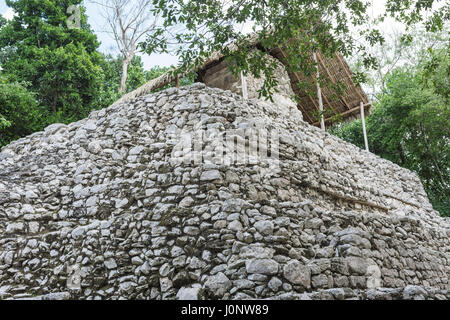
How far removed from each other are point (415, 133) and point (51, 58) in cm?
1497

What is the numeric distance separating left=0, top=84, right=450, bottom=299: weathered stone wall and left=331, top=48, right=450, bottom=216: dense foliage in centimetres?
806

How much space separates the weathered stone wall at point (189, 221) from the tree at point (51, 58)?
16.4ft

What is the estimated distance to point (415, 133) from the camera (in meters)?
15.7

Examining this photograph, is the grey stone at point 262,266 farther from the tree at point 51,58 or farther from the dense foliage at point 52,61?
the tree at point 51,58

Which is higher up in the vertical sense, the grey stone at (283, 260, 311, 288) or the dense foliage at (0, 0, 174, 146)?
the dense foliage at (0, 0, 174, 146)

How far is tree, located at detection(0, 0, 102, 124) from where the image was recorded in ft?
39.2

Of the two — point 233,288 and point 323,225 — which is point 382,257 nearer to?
point 323,225

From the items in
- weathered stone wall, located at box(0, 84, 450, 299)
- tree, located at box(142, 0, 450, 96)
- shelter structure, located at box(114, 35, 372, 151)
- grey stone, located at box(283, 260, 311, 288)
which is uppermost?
shelter structure, located at box(114, 35, 372, 151)

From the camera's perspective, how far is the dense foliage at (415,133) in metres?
14.1

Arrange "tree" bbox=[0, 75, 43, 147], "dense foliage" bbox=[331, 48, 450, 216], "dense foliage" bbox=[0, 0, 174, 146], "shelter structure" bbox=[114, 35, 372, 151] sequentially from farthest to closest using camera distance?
"dense foliage" bbox=[331, 48, 450, 216], "dense foliage" bbox=[0, 0, 174, 146], "tree" bbox=[0, 75, 43, 147], "shelter structure" bbox=[114, 35, 372, 151]

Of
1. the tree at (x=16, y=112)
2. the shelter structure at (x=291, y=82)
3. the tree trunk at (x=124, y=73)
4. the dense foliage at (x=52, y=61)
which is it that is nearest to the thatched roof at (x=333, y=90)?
the shelter structure at (x=291, y=82)

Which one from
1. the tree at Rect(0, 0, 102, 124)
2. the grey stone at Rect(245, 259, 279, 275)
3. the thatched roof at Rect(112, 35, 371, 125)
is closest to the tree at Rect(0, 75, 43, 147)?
the tree at Rect(0, 0, 102, 124)

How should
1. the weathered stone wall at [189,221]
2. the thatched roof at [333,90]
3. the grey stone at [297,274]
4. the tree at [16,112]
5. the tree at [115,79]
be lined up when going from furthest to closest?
1. the tree at [115,79]
2. the thatched roof at [333,90]
3. the tree at [16,112]
4. the weathered stone wall at [189,221]
5. the grey stone at [297,274]

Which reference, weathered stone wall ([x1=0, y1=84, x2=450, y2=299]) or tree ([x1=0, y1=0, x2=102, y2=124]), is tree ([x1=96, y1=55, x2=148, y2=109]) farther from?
weathered stone wall ([x1=0, y1=84, x2=450, y2=299])
